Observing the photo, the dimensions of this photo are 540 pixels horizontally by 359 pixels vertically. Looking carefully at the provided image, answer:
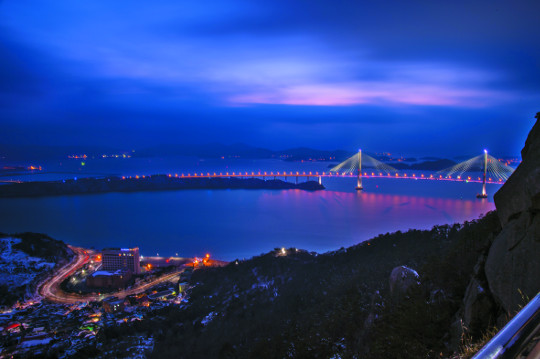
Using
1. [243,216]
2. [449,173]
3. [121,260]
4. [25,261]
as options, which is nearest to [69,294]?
[121,260]

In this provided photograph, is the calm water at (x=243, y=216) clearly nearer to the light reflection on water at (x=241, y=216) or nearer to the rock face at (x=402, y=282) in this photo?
the light reflection on water at (x=241, y=216)

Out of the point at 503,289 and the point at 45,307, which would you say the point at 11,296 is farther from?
the point at 503,289

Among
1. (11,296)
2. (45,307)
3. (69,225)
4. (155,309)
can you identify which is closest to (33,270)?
(11,296)

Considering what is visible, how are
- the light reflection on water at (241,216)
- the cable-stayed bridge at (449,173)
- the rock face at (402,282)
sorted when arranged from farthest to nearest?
the cable-stayed bridge at (449,173), the light reflection on water at (241,216), the rock face at (402,282)

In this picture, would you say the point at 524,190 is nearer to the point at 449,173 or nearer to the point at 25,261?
the point at 25,261

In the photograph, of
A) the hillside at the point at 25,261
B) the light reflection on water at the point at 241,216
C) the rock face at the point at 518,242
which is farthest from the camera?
the light reflection on water at the point at 241,216

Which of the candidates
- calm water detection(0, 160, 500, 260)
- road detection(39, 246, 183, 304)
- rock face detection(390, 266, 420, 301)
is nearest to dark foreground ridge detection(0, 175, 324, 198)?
calm water detection(0, 160, 500, 260)

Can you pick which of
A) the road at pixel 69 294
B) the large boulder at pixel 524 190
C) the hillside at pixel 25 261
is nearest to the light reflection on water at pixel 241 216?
the road at pixel 69 294
